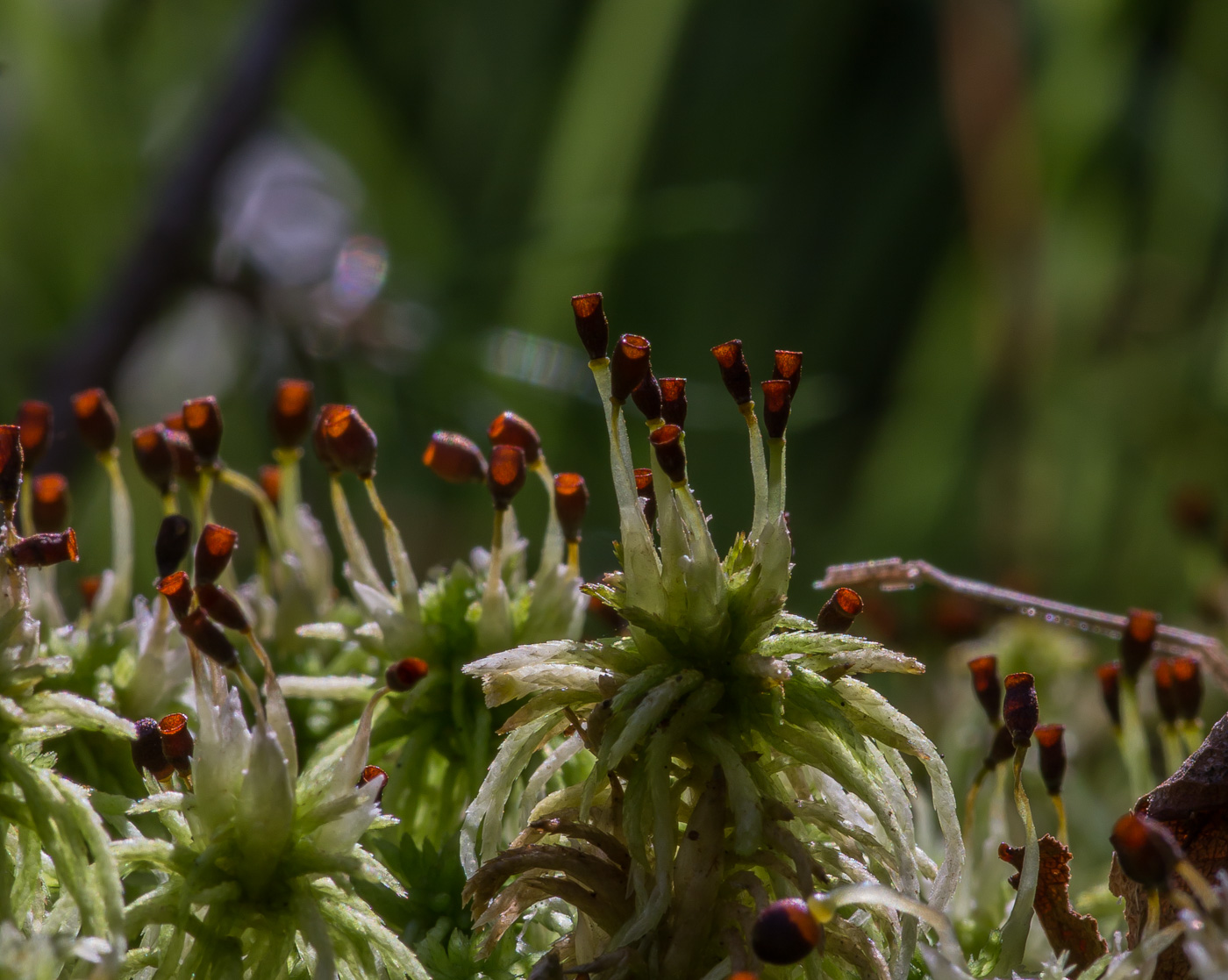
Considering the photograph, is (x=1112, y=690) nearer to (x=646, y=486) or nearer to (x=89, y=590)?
(x=646, y=486)

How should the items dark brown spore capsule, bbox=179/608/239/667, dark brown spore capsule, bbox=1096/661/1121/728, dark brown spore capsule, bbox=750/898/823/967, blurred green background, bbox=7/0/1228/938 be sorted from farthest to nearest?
blurred green background, bbox=7/0/1228/938 < dark brown spore capsule, bbox=1096/661/1121/728 < dark brown spore capsule, bbox=179/608/239/667 < dark brown spore capsule, bbox=750/898/823/967

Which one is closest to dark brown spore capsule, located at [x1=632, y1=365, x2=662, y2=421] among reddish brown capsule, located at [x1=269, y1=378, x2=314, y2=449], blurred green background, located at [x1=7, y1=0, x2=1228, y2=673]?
reddish brown capsule, located at [x1=269, y1=378, x2=314, y2=449]

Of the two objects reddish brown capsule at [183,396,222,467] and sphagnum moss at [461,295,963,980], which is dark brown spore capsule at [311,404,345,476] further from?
sphagnum moss at [461,295,963,980]

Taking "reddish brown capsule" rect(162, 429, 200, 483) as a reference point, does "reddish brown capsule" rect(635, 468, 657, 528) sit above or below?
above

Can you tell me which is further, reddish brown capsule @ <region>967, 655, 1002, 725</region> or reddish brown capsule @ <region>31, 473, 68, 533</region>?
reddish brown capsule @ <region>31, 473, 68, 533</region>

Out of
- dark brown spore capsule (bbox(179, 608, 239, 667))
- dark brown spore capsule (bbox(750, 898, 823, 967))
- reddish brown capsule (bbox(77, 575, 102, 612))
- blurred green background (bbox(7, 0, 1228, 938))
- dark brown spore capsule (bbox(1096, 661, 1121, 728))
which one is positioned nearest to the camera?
dark brown spore capsule (bbox(750, 898, 823, 967))

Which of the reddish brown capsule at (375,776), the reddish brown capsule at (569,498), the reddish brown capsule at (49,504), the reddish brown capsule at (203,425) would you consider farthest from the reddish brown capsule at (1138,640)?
the reddish brown capsule at (49,504)

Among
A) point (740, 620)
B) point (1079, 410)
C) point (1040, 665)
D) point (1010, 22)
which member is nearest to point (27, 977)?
point (740, 620)

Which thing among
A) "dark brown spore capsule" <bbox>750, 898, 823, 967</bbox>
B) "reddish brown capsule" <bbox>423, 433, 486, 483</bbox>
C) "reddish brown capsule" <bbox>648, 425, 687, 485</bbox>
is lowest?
"dark brown spore capsule" <bbox>750, 898, 823, 967</bbox>
